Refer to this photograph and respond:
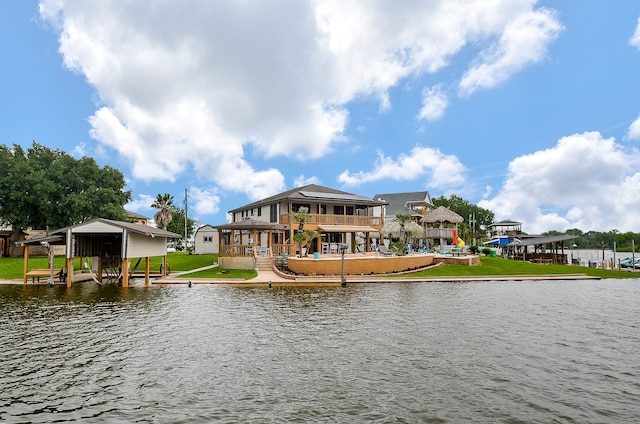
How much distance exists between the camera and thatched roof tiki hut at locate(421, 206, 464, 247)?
42.6 meters

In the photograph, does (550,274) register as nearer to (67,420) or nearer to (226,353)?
(226,353)

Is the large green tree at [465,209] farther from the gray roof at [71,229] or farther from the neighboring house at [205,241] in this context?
the gray roof at [71,229]

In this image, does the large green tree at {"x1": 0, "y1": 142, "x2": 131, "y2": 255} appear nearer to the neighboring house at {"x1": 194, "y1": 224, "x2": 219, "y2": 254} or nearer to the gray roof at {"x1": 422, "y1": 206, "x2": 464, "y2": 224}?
the neighboring house at {"x1": 194, "y1": 224, "x2": 219, "y2": 254}

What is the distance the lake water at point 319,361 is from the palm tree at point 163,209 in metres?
34.4

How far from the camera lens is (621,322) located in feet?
49.2

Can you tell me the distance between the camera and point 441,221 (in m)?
42.8

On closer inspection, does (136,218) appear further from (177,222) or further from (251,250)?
(251,250)

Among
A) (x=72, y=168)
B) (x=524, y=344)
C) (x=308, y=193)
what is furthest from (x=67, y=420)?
(x=72, y=168)

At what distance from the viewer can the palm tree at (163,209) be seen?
172 feet

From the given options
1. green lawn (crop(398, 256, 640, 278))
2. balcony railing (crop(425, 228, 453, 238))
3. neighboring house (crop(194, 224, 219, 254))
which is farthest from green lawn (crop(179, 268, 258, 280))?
balcony railing (crop(425, 228, 453, 238))

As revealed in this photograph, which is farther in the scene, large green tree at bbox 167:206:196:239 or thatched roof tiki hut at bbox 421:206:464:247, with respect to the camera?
large green tree at bbox 167:206:196:239

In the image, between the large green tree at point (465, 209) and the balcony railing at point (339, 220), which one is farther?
the large green tree at point (465, 209)

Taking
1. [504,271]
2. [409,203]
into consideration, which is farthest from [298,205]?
[409,203]


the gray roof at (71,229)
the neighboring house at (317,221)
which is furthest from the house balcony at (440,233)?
the gray roof at (71,229)
